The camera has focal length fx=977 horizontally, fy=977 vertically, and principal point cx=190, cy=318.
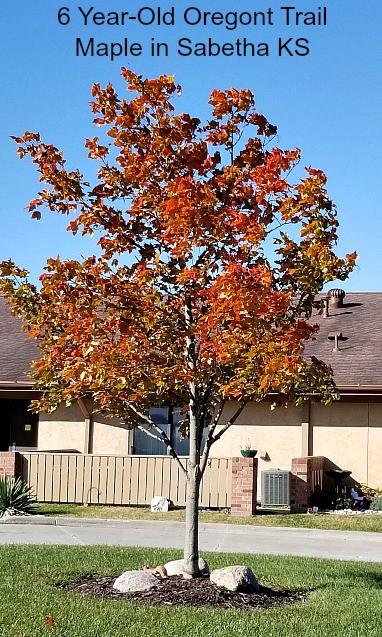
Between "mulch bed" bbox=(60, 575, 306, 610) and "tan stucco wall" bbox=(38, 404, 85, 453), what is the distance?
12701 millimetres

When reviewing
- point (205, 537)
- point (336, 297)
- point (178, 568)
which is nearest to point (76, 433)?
point (205, 537)

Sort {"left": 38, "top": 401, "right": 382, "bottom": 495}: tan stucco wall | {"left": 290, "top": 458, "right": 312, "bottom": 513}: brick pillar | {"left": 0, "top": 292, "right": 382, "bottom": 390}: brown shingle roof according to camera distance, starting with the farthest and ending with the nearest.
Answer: {"left": 0, "top": 292, "right": 382, "bottom": 390}: brown shingle roof, {"left": 38, "top": 401, "right": 382, "bottom": 495}: tan stucco wall, {"left": 290, "top": 458, "right": 312, "bottom": 513}: brick pillar

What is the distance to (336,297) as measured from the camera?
27.5m

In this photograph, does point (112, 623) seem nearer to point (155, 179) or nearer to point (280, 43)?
point (155, 179)

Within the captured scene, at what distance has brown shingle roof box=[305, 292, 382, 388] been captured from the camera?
2186cm

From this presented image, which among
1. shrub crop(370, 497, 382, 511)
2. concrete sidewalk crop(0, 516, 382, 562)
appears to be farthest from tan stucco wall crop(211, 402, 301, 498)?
concrete sidewalk crop(0, 516, 382, 562)

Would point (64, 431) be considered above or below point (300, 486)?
above

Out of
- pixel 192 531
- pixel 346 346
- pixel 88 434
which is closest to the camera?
pixel 192 531

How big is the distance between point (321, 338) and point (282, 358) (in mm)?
15457

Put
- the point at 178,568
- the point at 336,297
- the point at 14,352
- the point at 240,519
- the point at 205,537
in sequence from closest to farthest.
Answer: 1. the point at 178,568
2. the point at 205,537
3. the point at 240,519
4. the point at 14,352
5. the point at 336,297

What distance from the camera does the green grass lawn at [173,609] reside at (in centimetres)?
844

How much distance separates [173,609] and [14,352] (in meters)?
16.7

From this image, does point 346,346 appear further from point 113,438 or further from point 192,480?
point 192,480

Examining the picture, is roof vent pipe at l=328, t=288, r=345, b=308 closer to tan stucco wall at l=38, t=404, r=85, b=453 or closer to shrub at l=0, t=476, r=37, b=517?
tan stucco wall at l=38, t=404, r=85, b=453
